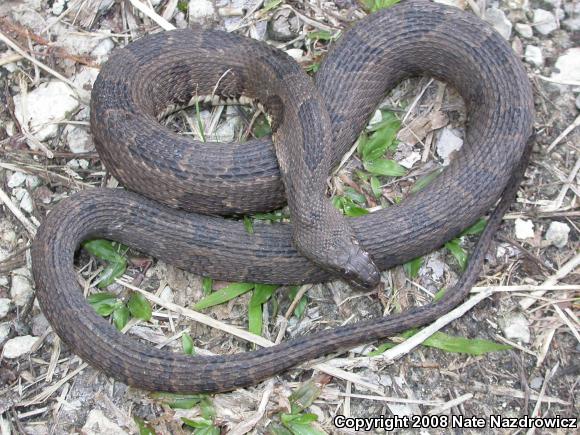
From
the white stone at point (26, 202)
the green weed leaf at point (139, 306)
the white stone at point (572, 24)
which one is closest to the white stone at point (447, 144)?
the white stone at point (572, 24)

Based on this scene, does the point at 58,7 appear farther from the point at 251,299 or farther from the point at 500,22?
the point at 500,22

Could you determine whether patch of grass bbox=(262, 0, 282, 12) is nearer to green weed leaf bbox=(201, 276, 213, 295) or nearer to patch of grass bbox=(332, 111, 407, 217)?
patch of grass bbox=(332, 111, 407, 217)

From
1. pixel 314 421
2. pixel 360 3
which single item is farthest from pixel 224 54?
pixel 314 421

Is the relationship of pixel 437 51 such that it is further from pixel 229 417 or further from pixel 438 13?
pixel 229 417

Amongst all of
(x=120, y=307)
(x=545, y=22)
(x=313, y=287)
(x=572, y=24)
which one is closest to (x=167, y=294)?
(x=120, y=307)

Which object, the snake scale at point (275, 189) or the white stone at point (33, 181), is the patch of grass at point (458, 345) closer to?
the snake scale at point (275, 189)
